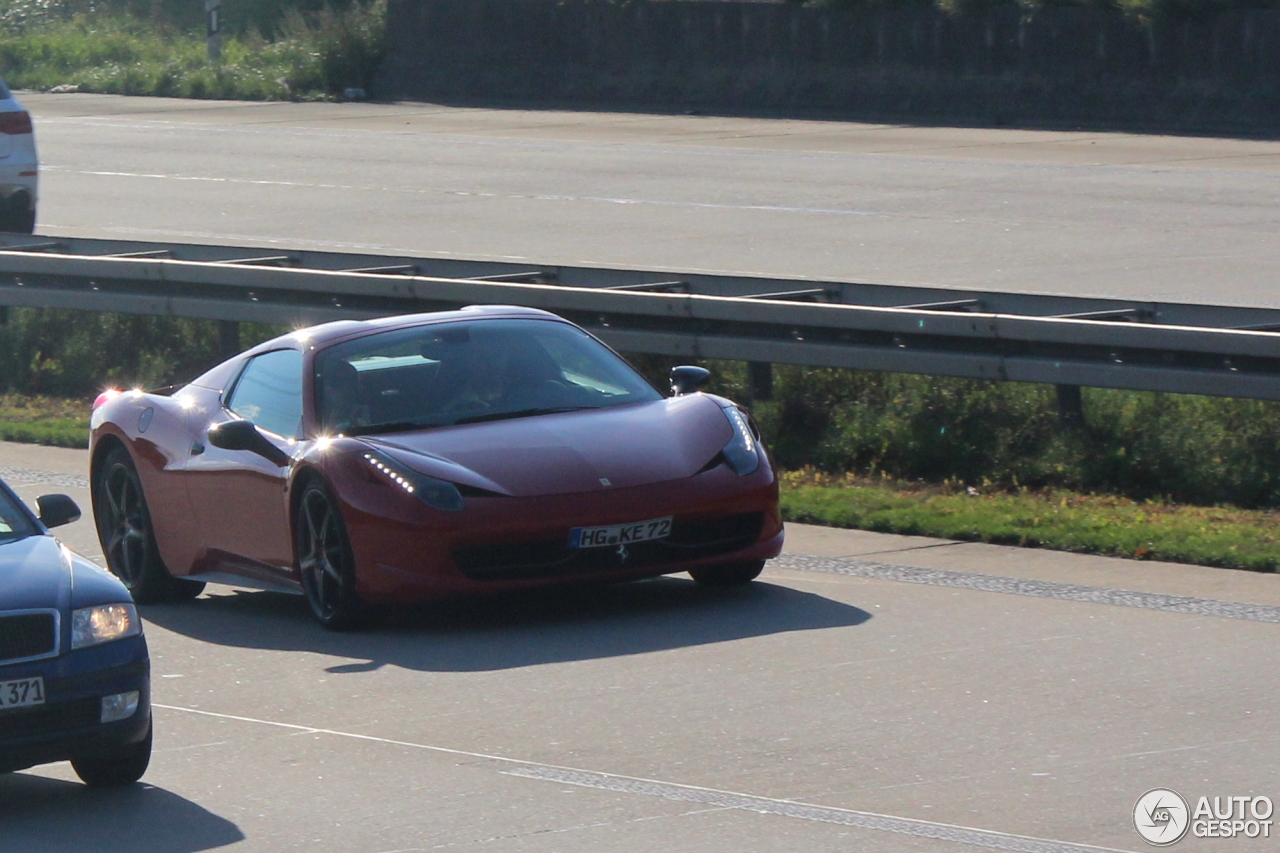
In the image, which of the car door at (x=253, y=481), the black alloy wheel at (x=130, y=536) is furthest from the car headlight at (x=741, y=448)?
the black alloy wheel at (x=130, y=536)

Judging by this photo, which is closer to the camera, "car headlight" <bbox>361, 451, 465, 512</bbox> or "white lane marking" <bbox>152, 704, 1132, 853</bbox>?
"white lane marking" <bbox>152, 704, 1132, 853</bbox>

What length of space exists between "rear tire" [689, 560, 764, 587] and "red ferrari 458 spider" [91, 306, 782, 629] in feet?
0.04

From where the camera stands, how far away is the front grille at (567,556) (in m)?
Result: 8.82

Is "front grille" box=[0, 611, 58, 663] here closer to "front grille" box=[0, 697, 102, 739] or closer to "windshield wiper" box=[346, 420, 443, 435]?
"front grille" box=[0, 697, 102, 739]

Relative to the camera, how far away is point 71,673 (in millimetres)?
6430

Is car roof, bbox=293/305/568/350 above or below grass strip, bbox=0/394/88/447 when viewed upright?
above

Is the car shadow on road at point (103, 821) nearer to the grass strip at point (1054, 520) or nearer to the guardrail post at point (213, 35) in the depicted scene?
the grass strip at point (1054, 520)

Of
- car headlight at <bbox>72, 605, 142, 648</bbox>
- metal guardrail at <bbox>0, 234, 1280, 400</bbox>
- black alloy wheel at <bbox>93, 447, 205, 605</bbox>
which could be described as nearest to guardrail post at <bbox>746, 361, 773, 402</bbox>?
metal guardrail at <bbox>0, 234, 1280, 400</bbox>

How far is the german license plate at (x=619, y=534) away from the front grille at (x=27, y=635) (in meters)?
2.74

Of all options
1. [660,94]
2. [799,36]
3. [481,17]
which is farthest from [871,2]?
[481,17]

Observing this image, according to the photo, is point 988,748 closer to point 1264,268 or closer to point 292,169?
point 1264,268

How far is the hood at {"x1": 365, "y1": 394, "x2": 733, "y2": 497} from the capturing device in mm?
8898

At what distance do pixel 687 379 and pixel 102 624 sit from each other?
3.74m

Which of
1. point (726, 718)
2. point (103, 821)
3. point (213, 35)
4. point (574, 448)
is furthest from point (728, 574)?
point (213, 35)
